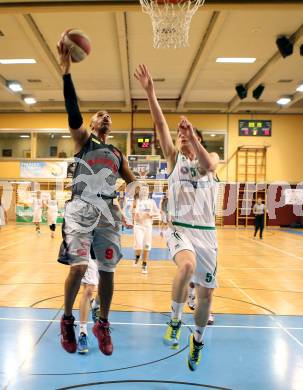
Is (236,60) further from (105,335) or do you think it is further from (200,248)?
(105,335)

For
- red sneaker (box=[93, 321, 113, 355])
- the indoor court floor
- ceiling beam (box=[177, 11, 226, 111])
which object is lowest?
the indoor court floor

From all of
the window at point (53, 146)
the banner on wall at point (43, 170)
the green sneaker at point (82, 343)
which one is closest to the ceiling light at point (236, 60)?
the window at point (53, 146)

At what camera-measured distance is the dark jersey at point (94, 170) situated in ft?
12.4

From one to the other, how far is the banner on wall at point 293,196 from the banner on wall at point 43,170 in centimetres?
1353

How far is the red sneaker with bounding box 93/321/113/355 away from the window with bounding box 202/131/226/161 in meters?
21.7

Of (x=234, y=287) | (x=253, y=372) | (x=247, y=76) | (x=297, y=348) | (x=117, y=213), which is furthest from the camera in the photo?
(x=247, y=76)

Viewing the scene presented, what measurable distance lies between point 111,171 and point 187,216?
2.83 ft

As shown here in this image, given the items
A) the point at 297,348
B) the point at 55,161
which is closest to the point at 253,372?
the point at 297,348

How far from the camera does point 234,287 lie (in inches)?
327

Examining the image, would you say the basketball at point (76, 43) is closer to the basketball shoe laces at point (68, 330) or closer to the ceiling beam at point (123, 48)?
the basketball shoe laces at point (68, 330)

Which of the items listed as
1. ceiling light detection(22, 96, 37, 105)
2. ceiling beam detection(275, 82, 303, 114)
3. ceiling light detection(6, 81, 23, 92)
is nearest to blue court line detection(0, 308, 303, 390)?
ceiling light detection(6, 81, 23, 92)

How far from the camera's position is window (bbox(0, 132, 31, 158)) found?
25.3 metres

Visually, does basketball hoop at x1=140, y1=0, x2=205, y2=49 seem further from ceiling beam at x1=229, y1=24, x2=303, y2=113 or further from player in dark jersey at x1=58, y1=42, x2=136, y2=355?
ceiling beam at x1=229, y1=24, x2=303, y2=113

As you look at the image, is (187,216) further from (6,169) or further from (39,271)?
(6,169)
